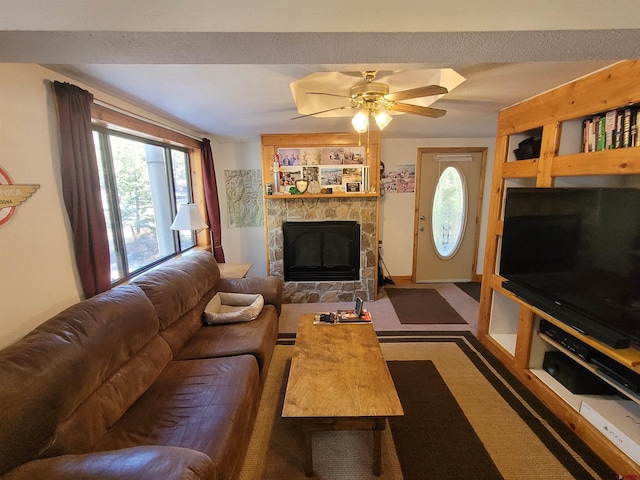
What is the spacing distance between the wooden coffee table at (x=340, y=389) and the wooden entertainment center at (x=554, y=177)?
1.22 meters

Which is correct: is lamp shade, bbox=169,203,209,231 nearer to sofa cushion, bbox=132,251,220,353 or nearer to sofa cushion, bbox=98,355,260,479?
sofa cushion, bbox=132,251,220,353

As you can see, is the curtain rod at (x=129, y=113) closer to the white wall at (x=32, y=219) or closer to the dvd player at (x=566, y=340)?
the white wall at (x=32, y=219)

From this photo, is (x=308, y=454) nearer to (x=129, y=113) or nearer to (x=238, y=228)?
(x=129, y=113)

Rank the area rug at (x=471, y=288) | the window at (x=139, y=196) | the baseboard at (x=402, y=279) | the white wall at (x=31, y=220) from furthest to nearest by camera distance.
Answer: the baseboard at (x=402, y=279), the area rug at (x=471, y=288), the window at (x=139, y=196), the white wall at (x=31, y=220)

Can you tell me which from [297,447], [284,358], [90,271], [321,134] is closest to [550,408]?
[297,447]

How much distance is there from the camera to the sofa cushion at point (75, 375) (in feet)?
3.51

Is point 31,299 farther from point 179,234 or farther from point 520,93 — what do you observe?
point 520,93

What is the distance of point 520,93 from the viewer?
210 cm

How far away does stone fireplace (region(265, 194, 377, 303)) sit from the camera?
3.89 m

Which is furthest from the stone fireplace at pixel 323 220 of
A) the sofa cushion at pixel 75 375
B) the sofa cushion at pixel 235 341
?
the sofa cushion at pixel 75 375

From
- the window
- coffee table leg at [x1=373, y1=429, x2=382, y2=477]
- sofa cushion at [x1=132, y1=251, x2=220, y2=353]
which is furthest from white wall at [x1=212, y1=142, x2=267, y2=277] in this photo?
coffee table leg at [x1=373, y1=429, x2=382, y2=477]

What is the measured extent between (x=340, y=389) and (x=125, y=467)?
3.33 feet

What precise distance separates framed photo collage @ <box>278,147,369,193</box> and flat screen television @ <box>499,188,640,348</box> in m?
2.03

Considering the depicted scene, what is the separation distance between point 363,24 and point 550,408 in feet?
8.69
